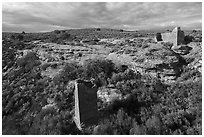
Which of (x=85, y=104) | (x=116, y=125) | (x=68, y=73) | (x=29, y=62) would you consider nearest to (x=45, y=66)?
(x=29, y=62)

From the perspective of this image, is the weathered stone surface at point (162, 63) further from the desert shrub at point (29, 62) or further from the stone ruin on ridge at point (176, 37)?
the desert shrub at point (29, 62)

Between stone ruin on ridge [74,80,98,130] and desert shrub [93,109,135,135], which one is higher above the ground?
stone ruin on ridge [74,80,98,130]

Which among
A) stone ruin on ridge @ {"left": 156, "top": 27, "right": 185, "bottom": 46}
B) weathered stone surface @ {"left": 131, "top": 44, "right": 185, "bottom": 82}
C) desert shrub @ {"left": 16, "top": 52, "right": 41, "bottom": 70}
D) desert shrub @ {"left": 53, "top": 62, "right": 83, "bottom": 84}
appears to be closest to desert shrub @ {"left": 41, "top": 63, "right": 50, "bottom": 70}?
desert shrub @ {"left": 16, "top": 52, "right": 41, "bottom": 70}

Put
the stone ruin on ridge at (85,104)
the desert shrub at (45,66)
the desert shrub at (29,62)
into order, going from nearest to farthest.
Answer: the stone ruin on ridge at (85,104) < the desert shrub at (45,66) < the desert shrub at (29,62)

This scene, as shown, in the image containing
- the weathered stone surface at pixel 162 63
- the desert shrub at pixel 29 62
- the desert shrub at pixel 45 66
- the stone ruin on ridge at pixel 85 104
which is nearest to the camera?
the stone ruin on ridge at pixel 85 104

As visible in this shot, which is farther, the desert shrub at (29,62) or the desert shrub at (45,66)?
the desert shrub at (29,62)

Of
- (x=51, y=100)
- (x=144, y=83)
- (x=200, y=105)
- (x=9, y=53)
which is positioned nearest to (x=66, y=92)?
(x=51, y=100)

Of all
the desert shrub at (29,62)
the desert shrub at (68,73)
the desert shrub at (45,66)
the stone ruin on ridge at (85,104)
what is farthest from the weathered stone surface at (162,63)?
the desert shrub at (29,62)

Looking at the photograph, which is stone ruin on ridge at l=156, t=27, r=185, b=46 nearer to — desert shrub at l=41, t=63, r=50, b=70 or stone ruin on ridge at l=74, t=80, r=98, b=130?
stone ruin on ridge at l=74, t=80, r=98, b=130

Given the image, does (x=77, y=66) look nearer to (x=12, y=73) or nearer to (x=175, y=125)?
(x=12, y=73)
